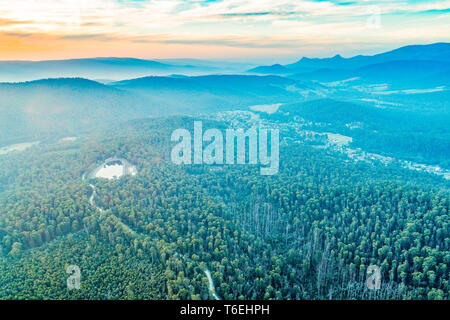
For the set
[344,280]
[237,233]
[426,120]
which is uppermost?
[426,120]

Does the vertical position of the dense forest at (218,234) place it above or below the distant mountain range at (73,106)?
below

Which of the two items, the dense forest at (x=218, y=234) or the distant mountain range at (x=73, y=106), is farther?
the distant mountain range at (x=73, y=106)

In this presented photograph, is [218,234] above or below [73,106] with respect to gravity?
below

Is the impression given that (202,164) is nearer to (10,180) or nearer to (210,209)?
(210,209)

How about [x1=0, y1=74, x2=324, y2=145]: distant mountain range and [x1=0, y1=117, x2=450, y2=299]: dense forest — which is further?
[x1=0, y1=74, x2=324, y2=145]: distant mountain range

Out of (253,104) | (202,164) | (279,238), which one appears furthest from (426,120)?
(279,238)

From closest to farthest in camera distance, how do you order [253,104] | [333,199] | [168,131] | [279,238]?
1. [279,238]
2. [333,199]
3. [168,131]
4. [253,104]

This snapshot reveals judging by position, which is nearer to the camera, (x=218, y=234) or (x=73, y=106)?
(x=218, y=234)

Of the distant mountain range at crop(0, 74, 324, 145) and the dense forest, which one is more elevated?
the distant mountain range at crop(0, 74, 324, 145)
